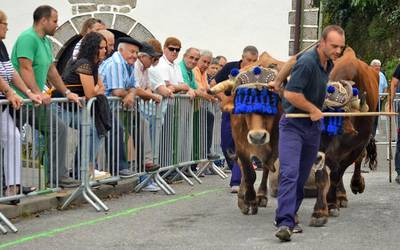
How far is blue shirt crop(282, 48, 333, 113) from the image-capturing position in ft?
28.1

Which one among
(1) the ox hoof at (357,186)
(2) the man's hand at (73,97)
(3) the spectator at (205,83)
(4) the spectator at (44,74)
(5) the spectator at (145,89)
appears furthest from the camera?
(3) the spectator at (205,83)

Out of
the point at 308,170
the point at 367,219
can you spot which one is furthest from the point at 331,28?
the point at 367,219

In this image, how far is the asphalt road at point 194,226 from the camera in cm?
844

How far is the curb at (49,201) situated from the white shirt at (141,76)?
1.24m

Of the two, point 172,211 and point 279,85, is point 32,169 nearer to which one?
point 172,211

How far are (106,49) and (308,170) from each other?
3.38 metres

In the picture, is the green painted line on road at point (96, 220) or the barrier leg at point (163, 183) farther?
the barrier leg at point (163, 183)

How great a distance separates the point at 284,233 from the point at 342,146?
211 cm

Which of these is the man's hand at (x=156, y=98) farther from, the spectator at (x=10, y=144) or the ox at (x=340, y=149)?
the spectator at (x=10, y=144)

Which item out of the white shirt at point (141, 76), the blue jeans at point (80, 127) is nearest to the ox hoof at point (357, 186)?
the white shirt at point (141, 76)

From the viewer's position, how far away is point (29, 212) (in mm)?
10227

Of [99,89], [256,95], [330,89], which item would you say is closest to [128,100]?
[99,89]

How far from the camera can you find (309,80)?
28.4 ft

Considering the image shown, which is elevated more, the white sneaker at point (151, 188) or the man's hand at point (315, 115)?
the man's hand at point (315, 115)
